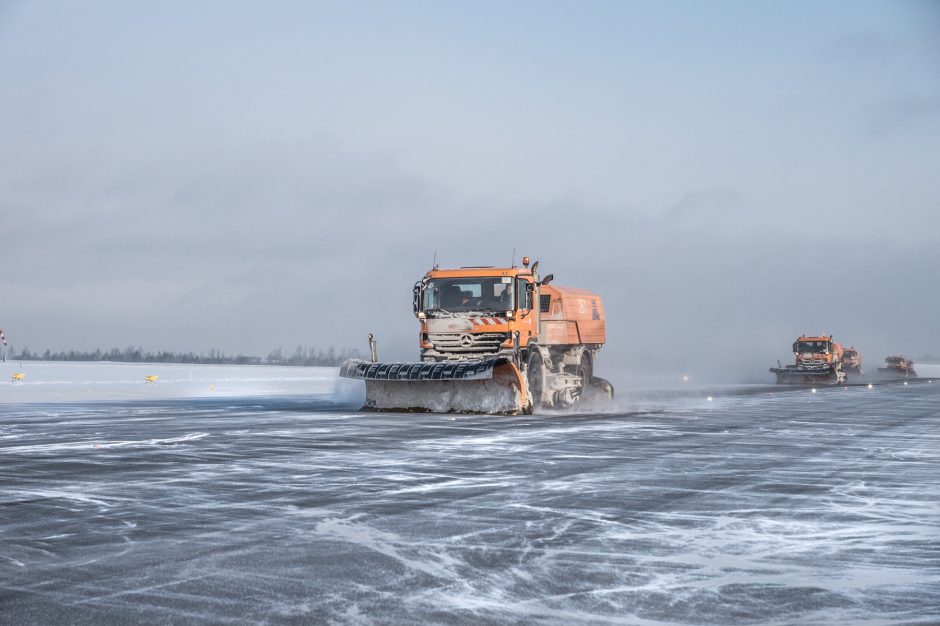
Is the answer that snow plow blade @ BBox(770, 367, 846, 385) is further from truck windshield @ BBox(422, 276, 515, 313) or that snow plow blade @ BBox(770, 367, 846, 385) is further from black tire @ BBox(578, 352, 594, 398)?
truck windshield @ BBox(422, 276, 515, 313)

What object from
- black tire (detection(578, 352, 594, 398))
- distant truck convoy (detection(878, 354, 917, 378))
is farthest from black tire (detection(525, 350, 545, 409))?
distant truck convoy (detection(878, 354, 917, 378))

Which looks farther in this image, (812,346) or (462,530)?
(812,346)

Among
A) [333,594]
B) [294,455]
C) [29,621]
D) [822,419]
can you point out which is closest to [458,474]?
[294,455]

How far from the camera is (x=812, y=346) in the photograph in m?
52.0

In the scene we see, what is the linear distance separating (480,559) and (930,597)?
2.59 m

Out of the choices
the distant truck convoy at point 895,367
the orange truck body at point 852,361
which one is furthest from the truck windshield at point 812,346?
the distant truck convoy at point 895,367

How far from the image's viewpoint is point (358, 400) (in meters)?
30.0

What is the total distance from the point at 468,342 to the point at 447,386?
3.59 feet

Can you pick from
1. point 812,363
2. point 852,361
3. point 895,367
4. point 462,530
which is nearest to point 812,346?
point 812,363

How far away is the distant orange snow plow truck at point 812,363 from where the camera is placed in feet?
169

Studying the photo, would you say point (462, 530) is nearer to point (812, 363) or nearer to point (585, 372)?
point (585, 372)

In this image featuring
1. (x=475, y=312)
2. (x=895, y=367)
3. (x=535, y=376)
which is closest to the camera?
(x=475, y=312)

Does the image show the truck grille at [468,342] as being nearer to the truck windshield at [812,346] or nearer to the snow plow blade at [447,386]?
the snow plow blade at [447,386]

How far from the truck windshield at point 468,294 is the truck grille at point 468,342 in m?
0.60
